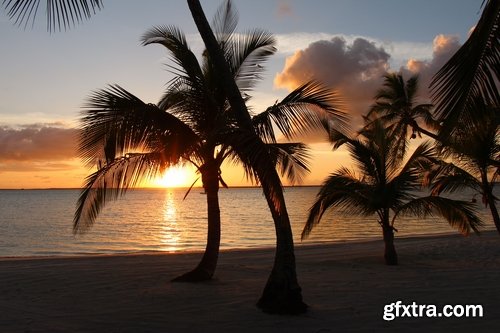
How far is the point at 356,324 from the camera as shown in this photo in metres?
6.81

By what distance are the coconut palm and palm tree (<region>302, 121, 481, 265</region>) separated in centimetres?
375

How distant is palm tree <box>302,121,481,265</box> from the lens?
12.4 metres

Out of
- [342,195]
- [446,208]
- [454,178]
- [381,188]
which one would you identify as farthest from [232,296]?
[454,178]

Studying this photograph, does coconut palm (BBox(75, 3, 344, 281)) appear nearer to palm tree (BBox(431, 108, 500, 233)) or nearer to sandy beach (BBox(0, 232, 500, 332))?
sandy beach (BBox(0, 232, 500, 332))

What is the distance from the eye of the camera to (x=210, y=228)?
10023mm

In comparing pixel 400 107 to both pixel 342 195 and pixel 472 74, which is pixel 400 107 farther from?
pixel 472 74

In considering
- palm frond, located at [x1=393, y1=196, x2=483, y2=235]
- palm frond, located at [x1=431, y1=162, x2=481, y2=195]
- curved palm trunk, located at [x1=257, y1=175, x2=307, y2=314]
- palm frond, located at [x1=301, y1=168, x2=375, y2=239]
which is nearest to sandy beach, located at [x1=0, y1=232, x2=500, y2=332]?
curved palm trunk, located at [x1=257, y1=175, x2=307, y2=314]

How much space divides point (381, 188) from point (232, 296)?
5734 millimetres

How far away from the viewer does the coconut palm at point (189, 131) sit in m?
7.28

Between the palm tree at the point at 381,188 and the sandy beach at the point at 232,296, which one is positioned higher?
the palm tree at the point at 381,188

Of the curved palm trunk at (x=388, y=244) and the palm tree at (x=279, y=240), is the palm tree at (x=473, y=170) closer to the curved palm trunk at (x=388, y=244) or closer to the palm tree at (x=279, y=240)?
the curved palm trunk at (x=388, y=244)

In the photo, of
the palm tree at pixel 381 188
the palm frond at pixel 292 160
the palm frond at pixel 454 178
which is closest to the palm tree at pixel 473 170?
the palm frond at pixel 454 178

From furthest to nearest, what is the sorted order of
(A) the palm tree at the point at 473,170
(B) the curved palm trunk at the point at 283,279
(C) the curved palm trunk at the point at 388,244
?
(C) the curved palm trunk at the point at 388,244 → (A) the palm tree at the point at 473,170 → (B) the curved palm trunk at the point at 283,279

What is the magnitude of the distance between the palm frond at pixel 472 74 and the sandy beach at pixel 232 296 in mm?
3682
